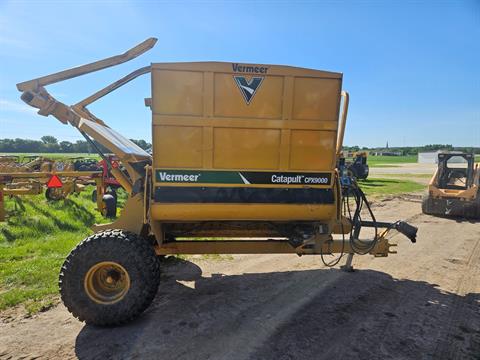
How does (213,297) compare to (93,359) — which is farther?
(213,297)

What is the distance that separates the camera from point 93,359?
9.72 feet

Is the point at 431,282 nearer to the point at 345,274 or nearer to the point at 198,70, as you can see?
the point at 345,274

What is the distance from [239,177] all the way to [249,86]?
1.00 meters

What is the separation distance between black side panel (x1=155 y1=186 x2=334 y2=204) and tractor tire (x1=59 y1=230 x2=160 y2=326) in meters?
0.63

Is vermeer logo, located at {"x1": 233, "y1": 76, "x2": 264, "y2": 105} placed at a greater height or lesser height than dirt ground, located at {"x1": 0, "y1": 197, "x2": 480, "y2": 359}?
greater

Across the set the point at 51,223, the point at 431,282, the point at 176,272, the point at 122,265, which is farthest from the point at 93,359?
the point at 51,223

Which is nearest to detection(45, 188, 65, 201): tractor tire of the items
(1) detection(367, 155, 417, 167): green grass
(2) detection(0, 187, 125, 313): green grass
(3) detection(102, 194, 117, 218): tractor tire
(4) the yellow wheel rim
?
(2) detection(0, 187, 125, 313): green grass

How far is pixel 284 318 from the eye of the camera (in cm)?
372

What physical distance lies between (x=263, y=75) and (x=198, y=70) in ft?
2.32

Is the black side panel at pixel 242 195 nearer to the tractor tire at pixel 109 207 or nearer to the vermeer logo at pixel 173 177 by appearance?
the vermeer logo at pixel 173 177

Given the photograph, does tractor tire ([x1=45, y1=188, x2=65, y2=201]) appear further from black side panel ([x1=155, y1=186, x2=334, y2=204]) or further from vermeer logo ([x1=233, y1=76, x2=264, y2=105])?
vermeer logo ([x1=233, y1=76, x2=264, y2=105])

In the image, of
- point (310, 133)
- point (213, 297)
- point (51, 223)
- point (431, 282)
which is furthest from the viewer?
point (51, 223)

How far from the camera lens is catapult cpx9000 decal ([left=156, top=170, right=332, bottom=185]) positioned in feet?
12.1

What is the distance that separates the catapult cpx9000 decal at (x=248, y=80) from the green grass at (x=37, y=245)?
131 inches
